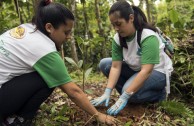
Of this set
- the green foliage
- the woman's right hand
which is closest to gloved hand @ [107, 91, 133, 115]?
the woman's right hand

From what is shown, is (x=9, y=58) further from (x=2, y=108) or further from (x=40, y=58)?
(x=2, y=108)

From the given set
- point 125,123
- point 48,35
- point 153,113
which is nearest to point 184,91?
point 153,113

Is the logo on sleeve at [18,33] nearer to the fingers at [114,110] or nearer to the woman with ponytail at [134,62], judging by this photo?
the woman with ponytail at [134,62]

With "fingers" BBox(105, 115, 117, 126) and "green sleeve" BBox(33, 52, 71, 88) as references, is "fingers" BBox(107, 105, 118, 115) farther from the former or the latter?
"green sleeve" BBox(33, 52, 71, 88)

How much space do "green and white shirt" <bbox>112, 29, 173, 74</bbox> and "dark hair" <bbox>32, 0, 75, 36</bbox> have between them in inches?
32.1

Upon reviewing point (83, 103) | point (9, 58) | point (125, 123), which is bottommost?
point (125, 123)

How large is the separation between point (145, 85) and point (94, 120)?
0.65 metres

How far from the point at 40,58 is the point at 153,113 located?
130 centimetres

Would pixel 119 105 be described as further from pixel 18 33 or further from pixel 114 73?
pixel 18 33

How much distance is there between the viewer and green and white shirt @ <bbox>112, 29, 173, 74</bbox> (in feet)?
9.00

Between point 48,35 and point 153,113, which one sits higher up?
point 48,35

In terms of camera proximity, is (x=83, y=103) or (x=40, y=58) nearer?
(x=40, y=58)

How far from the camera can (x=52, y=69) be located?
7.00 ft

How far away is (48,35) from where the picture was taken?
226 cm
